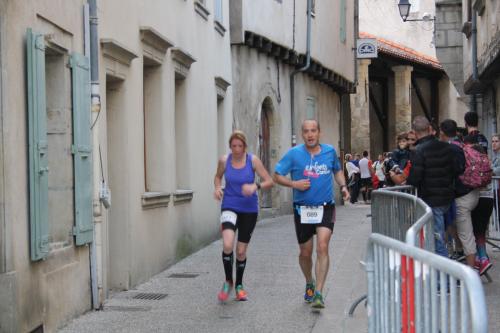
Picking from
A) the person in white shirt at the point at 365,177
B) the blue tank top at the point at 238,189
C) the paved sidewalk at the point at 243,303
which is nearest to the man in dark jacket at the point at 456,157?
the paved sidewalk at the point at 243,303

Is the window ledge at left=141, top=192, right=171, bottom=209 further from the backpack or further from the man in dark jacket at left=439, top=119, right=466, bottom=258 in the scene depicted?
the backpack

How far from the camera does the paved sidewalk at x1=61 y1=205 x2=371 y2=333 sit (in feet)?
28.1

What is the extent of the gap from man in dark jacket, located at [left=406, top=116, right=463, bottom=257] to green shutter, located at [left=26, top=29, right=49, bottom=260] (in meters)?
3.88

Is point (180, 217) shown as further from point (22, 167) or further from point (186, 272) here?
point (22, 167)

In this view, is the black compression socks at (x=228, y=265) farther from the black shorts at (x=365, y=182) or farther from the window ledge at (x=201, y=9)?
the black shorts at (x=365, y=182)

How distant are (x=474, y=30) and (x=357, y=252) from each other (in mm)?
9004

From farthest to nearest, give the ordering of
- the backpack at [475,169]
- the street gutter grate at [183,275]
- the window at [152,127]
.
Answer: the window at [152,127] → the street gutter grate at [183,275] → the backpack at [475,169]

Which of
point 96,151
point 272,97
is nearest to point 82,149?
point 96,151

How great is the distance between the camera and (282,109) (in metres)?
24.5

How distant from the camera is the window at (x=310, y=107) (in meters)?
27.5

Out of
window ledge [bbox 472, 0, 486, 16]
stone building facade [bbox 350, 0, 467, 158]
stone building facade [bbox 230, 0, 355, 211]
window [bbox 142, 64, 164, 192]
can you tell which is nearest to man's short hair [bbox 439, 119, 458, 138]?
window [bbox 142, 64, 164, 192]

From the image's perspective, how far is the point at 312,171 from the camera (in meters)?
9.30

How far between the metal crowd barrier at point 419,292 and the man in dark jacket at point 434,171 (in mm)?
4596

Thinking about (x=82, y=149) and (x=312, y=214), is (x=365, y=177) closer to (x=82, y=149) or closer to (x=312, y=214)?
(x=312, y=214)
